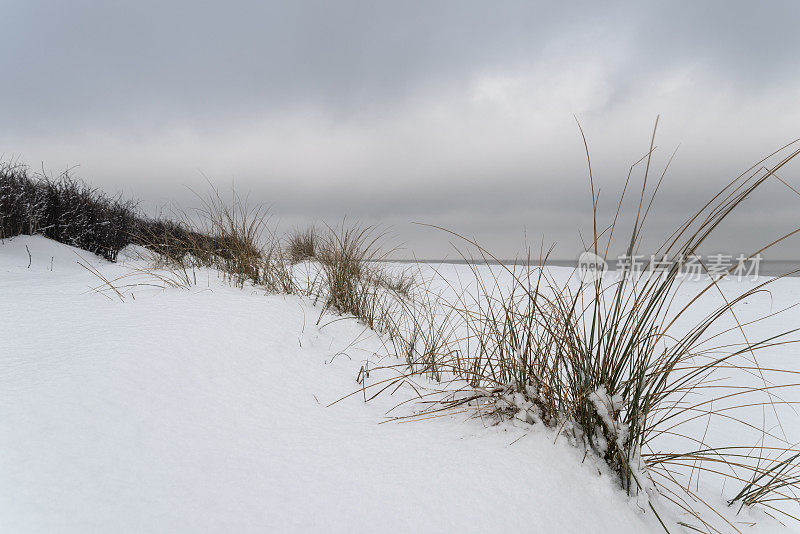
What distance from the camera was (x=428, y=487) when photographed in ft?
2.69

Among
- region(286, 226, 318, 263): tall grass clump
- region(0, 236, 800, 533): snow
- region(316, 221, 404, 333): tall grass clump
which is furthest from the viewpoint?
region(286, 226, 318, 263): tall grass clump

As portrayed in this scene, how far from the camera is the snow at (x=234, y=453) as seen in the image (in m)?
0.71

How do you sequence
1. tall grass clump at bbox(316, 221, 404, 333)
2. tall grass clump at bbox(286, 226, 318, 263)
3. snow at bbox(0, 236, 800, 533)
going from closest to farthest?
snow at bbox(0, 236, 800, 533) → tall grass clump at bbox(316, 221, 404, 333) → tall grass clump at bbox(286, 226, 318, 263)

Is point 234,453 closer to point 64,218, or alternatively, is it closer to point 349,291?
point 349,291

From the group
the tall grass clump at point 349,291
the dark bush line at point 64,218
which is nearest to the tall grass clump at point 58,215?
the dark bush line at point 64,218

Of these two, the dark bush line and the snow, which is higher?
the dark bush line

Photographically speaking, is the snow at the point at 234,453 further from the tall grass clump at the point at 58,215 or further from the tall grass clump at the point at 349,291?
the tall grass clump at the point at 58,215

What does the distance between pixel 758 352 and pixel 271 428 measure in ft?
12.3

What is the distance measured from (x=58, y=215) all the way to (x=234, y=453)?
4.88 m

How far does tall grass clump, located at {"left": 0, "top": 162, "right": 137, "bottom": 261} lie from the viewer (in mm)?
3576

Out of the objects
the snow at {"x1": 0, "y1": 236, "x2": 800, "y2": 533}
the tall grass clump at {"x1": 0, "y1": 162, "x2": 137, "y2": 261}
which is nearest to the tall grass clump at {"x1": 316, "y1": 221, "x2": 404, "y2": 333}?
the snow at {"x1": 0, "y1": 236, "x2": 800, "y2": 533}

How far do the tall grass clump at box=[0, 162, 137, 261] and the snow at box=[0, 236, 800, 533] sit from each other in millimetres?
3039

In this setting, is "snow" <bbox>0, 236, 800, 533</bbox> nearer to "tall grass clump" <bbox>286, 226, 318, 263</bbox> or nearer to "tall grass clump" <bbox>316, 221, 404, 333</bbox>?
"tall grass clump" <bbox>316, 221, 404, 333</bbox>

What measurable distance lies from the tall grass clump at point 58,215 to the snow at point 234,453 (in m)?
3.04
